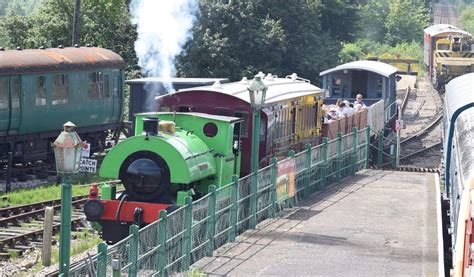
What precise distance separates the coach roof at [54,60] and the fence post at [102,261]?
46.6 feet

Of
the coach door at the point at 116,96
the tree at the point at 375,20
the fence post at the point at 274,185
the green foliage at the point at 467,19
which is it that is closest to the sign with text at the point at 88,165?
the fence post at the point at 274,185

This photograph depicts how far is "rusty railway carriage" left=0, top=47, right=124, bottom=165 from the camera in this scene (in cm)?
2436

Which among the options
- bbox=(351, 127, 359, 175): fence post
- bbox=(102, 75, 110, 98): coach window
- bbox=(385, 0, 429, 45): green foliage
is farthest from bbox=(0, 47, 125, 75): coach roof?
bbox=(385, 0, 429, 45): green foliage

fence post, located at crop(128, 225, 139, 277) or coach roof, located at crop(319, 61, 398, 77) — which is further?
coach roof, located at crop(319, 61, 398, 77)

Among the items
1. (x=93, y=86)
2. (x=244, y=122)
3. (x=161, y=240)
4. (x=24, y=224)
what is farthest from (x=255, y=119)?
(x=93, y=86)

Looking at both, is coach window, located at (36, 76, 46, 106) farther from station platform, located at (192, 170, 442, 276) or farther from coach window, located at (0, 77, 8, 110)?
station platform, located at (192, 170, 442, 276)

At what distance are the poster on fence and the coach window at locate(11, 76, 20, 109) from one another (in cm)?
838

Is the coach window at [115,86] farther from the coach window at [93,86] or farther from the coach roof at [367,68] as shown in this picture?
the coach roof at [367,68]

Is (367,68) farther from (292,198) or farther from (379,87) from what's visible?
(292,198)

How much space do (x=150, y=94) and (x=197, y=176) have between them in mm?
11682

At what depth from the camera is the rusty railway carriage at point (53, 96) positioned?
24.4 meters

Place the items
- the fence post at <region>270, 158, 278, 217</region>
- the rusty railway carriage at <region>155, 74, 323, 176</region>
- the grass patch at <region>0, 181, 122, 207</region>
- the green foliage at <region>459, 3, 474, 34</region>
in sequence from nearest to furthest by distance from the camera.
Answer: the fence post at <region>270, 158, 278, 217</region> < the rusty railway carriage at <region>155, 74, 323, 176</region> < the grass patch at <region>0, 181, 122, 207</region> < the green foliage at <region>459, 3, 474, 34</region>

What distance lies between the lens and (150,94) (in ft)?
88.5

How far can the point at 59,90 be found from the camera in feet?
85.9
